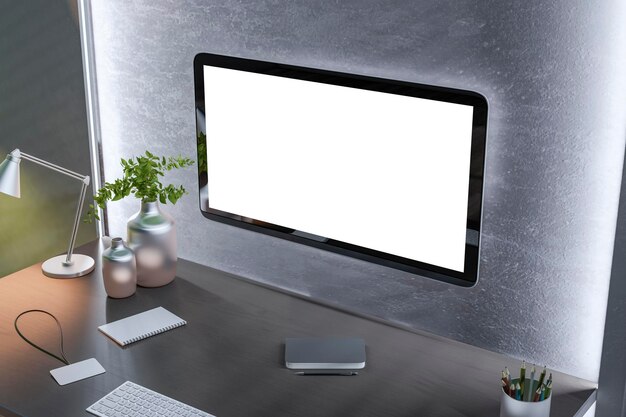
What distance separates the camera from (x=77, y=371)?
1.83m

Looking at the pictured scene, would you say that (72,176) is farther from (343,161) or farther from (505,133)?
(505,133)

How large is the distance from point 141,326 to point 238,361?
29 centimetres

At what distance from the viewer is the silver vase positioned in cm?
215

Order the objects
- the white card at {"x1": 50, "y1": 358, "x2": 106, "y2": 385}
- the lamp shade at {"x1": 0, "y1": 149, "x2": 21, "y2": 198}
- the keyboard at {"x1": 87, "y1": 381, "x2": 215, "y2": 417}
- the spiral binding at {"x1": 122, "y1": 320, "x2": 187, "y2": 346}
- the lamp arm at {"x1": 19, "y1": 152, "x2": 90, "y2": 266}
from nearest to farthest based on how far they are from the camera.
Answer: the keyboard at {"x1": 87, "y1": 381, "x2": 215, "y2": 417} → the white card at {"x1": 50, "y1": 358, "x2": 106, "y2": 385} → the spiral binding at {"x1": 122, "y1": 320, "x2": 187, "y2": 346} → the lamp shade at {"x1": 0, "y1": 149, "x2": 21, "y2": 198} → the lamp arm at {"x1": 19, "y1": 152, "x2": 90, "y2": 266}

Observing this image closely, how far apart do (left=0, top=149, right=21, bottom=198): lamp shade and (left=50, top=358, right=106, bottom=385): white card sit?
1.63 ft

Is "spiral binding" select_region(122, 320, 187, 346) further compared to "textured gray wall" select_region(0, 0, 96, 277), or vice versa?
"textured gray wall" select_region(0, 0, 96, 277)

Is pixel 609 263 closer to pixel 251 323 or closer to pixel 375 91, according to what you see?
pixel 375 91

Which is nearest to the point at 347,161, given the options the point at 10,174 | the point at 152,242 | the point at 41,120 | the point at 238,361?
the point at 238,361

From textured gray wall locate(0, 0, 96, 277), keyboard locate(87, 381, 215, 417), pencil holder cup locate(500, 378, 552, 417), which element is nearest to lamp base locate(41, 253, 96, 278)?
textured gray wall locate(0, 0, 96, 277)

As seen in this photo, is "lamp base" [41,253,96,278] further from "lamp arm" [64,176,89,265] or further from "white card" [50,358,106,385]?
"white card" [50,358,106,385]

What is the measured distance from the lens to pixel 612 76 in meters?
1.59

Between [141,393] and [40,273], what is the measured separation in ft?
2.36

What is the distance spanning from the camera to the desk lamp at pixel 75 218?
6.82 ft

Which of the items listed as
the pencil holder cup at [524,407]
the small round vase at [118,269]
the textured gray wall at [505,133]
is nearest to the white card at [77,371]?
→ the small round vase at [118,269]
